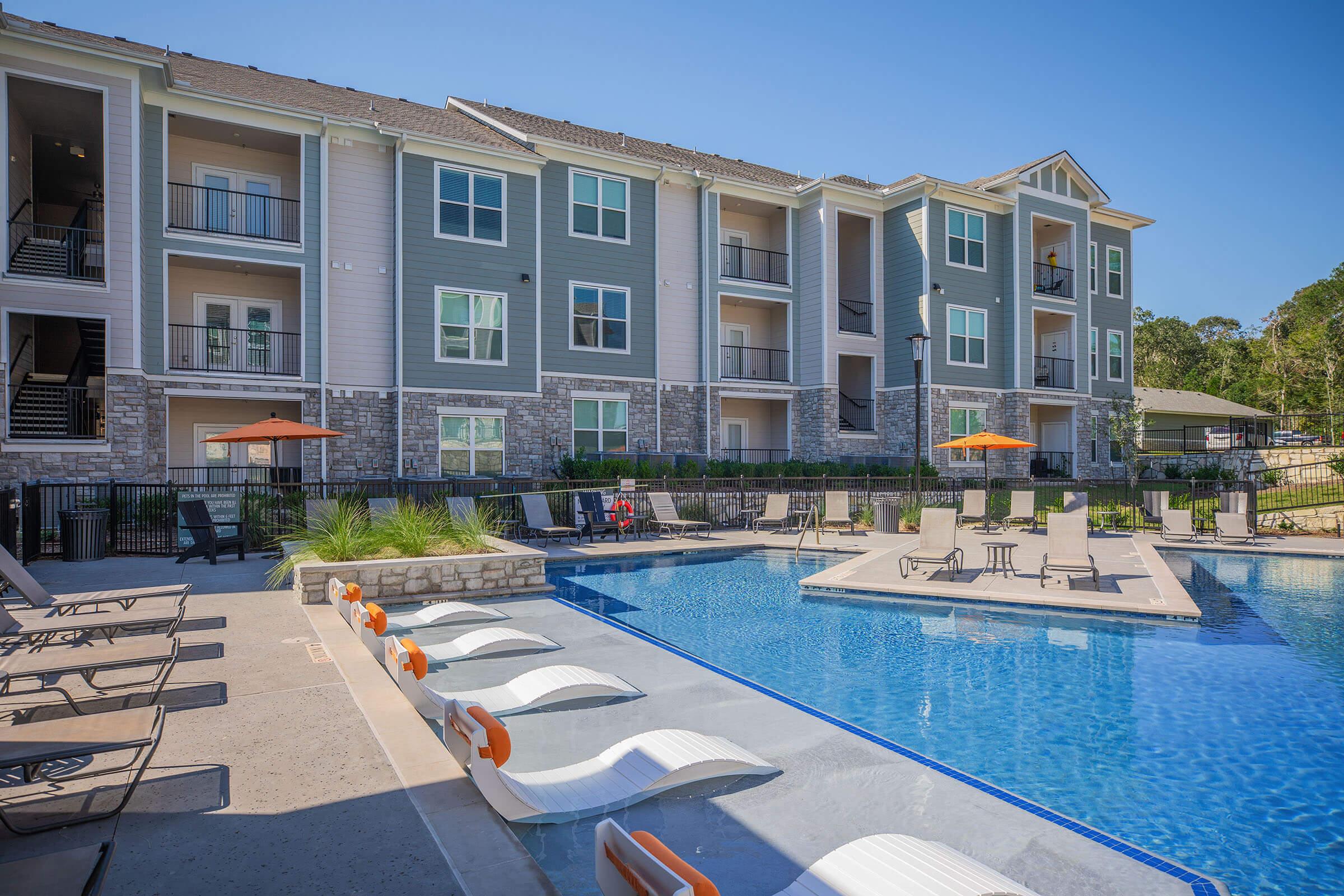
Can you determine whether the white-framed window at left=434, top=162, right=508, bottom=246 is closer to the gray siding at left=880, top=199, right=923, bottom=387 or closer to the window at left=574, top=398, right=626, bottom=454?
the window at left=574, top=398, right=626, bottom=454

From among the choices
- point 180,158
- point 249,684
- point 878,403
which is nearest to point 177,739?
point 249,684

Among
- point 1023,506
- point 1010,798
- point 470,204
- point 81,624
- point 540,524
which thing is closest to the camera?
point 1010,798

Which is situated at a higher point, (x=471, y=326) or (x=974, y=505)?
(x=471, y=326)

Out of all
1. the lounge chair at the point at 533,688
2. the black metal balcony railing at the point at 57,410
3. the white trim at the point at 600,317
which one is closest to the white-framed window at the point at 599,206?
the white trim at the point at 600,317

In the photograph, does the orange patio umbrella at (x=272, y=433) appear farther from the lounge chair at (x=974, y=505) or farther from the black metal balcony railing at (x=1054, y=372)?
the black metal balcony railing at (x=1054, y=372)

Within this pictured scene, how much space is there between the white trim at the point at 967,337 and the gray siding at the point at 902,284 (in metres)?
1.16

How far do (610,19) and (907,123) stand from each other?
1148 centimetres

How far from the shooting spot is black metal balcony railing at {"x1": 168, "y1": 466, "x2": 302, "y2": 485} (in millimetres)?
17672

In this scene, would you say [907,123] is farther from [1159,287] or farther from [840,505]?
[1159,287]

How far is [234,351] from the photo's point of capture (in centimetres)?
1833

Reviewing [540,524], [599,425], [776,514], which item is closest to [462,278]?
[599,425]

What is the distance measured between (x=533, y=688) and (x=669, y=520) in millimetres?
10208

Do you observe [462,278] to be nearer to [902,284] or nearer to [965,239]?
[902,284]

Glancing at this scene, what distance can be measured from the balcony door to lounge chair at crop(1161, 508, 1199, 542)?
20.3 metres
